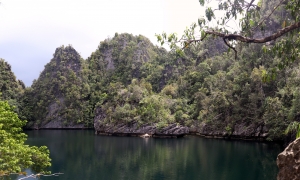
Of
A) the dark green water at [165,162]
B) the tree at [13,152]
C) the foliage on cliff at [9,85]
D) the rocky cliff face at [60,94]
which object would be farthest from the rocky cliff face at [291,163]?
the foliage on cliff at [9,85]

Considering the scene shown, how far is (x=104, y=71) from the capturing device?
77.9m

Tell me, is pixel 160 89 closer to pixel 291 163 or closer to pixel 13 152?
pixel 13 152

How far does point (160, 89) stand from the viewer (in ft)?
218

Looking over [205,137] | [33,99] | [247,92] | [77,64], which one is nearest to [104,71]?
[77,64]

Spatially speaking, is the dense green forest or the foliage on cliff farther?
the foliage on cliff

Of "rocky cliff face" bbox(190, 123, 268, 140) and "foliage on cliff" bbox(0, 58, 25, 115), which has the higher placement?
"foliage on cliff" bbox(0, 58, 25, 115)

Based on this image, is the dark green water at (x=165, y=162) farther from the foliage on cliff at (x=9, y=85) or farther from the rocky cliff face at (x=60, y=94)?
the foliage on cliff at (x=9, y=85)

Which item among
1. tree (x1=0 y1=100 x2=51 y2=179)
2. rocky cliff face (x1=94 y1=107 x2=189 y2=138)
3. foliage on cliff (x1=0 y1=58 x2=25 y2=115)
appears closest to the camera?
tree (x1=0 y1=100 x2=51 y2=179)

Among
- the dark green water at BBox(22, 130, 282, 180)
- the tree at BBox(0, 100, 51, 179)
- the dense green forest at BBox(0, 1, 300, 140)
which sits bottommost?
the dark green water at BBox(22, 130, 282, 180)

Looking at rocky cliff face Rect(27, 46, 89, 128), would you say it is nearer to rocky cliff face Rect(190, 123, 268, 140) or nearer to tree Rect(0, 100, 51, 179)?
rocky cliff face Rect(190, 123, 268, 140)

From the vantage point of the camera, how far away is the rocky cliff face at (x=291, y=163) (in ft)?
11.2

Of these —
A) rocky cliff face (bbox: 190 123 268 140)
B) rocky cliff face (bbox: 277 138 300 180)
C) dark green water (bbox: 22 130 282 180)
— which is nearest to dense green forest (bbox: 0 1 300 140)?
rocky cliff face (bbox: 190 123 268 140)

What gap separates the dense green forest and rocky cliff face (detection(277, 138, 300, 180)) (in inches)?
843

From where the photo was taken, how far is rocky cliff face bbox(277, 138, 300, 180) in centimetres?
342
